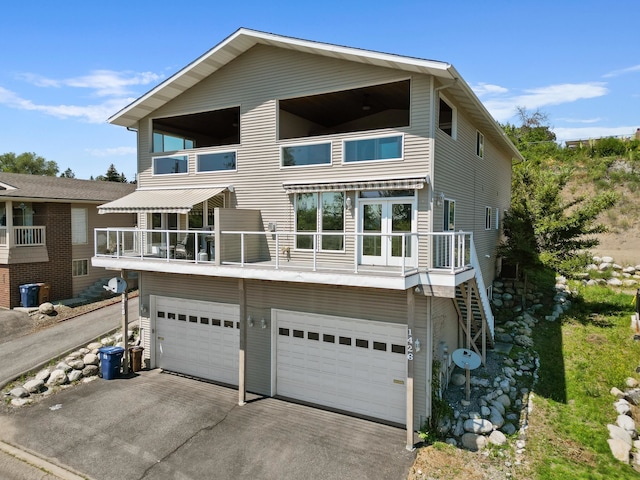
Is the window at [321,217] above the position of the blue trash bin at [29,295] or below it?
above

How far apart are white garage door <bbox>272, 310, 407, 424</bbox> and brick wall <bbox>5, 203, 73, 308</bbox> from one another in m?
16.4

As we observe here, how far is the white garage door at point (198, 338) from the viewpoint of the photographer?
46.0ft

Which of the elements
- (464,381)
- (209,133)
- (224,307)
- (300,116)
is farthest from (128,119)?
(464,381)

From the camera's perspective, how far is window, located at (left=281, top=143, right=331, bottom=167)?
1255 cm

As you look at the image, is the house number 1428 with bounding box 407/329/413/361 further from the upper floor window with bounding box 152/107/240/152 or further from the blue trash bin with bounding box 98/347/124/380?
the blue trash bin with bounding box 98/347/124/380

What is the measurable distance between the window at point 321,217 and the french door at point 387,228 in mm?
742

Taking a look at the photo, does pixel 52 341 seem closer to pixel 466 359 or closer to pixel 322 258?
pixel 322 258

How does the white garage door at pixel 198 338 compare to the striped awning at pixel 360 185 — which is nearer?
the striped awning at pixel 360 185

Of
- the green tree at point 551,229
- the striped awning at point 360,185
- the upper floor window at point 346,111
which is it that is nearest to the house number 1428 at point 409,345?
the striped awning at point 360,185

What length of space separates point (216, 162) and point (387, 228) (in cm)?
691

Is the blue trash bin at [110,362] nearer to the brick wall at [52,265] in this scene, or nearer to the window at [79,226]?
the brick wall at [52,265]

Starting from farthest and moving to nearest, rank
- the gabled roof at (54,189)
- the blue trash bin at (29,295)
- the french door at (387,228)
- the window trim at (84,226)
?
the window trim at (84,226) → the gabled roof at (54,189) → the blue trash bin at (29,295) → the french door at (387,228)

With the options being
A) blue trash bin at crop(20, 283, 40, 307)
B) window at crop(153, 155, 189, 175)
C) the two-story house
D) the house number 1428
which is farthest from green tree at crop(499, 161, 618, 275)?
blue trash bin at crop(20, 283, 40, 307)

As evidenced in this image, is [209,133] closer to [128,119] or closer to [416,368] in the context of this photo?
[128,119]
